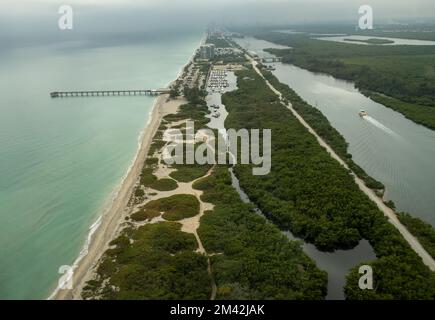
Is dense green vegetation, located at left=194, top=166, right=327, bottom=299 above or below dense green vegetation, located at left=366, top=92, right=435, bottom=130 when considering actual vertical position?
below

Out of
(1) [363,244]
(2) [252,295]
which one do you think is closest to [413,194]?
(1) [363,244]

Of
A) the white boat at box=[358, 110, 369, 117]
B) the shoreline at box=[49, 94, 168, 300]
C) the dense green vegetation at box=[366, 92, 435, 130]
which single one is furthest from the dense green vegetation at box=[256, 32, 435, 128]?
the shoreline at box=[49, 94, 168, 300]

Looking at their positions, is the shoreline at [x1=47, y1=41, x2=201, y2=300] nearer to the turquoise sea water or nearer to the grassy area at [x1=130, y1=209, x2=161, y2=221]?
the turquoise sea water

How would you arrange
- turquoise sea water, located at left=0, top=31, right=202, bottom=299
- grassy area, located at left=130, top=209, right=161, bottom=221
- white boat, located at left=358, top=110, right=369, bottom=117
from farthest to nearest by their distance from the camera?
1. white boat, located at left=358, top=110, right=369, bottom=117
2. grassy area, located at left=130, top=209, right=161, bottom=221
3. turquoise sea water, located at left=0, top=31, right=202, bottom=299

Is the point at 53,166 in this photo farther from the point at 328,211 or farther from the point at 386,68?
the point at 386,68

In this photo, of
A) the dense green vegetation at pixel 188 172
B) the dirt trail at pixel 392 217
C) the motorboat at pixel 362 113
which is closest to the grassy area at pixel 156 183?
the dense green vegetation at pixel 188 172
